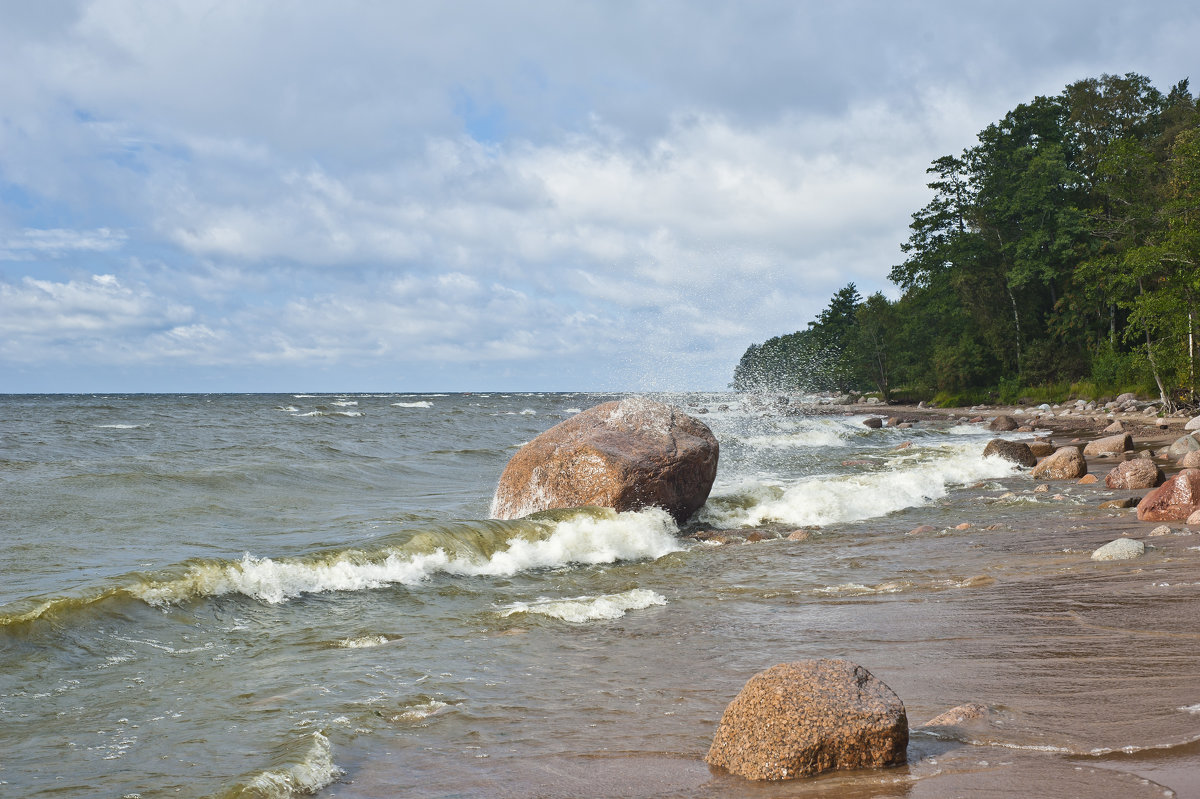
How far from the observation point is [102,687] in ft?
18.1

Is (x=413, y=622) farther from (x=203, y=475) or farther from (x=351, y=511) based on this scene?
(x=203, y=475)

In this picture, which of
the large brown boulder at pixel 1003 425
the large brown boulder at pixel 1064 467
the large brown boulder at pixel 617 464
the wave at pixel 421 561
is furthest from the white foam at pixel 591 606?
the large brown boulder at pixel 1003 425

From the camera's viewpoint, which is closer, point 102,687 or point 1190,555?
point 102,687

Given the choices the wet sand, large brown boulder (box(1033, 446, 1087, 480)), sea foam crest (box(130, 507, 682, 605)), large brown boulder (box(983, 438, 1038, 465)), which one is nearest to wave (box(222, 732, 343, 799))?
the wet sand

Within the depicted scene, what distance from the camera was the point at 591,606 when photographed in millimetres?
7270

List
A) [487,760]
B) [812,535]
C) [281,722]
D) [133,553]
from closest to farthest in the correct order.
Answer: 1. [487,760]
2. [281,722]
3. [133,553]
4. [812,535]

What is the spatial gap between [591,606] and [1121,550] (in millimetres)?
5196

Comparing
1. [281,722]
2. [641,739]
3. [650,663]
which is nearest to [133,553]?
[281,722]

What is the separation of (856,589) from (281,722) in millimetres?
5106

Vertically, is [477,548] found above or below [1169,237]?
below

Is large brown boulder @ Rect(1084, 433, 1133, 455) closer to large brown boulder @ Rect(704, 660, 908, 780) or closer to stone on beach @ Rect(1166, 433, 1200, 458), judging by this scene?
stone on beach @ Rect(1166, 433, 1200, 458)

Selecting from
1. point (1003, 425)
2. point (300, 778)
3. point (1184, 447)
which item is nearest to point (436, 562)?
point (300, 778)

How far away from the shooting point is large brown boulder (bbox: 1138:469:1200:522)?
31.2ft

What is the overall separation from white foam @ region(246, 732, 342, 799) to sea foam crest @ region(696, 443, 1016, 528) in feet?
29.2
